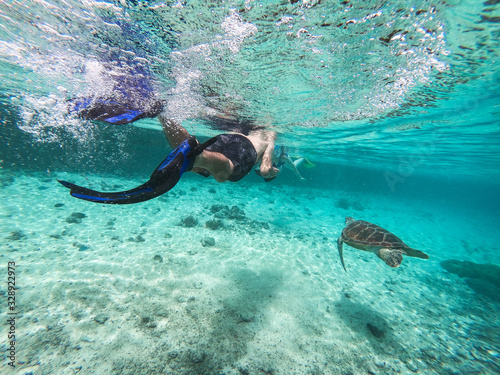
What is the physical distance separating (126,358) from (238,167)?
4.46 metres

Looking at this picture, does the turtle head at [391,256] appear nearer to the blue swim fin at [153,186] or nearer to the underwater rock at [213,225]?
the blue swim fin at [153,186]

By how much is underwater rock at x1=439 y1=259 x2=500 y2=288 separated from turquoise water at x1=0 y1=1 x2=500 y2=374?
8cm

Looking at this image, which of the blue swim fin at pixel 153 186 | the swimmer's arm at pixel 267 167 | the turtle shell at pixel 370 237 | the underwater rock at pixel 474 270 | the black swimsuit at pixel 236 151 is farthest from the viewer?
the underwater rock at pixel 474 270

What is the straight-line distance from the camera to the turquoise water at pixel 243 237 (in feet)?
12.8

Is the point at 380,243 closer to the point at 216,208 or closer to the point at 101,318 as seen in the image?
the point at 101,318

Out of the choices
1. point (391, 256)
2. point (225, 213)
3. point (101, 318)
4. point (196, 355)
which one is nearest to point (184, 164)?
point (196, 355)

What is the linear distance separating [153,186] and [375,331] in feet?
23.5

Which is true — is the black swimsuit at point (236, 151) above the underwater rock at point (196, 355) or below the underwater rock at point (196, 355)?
above

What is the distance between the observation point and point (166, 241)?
27.5 ft

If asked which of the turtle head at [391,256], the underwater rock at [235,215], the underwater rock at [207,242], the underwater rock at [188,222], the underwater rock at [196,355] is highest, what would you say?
the turtle head at [391,256]

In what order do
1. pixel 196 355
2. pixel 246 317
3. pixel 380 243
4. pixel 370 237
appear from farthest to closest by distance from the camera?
1. pixel 370 237
2. pixel 380 243
3. pixel 246 317
4. pixel 196 355

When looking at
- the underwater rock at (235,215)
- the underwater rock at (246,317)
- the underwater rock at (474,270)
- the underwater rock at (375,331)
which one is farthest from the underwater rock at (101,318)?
the underwater rock at (474,270)

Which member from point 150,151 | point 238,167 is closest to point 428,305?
point 238,167

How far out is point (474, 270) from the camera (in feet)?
34.7
